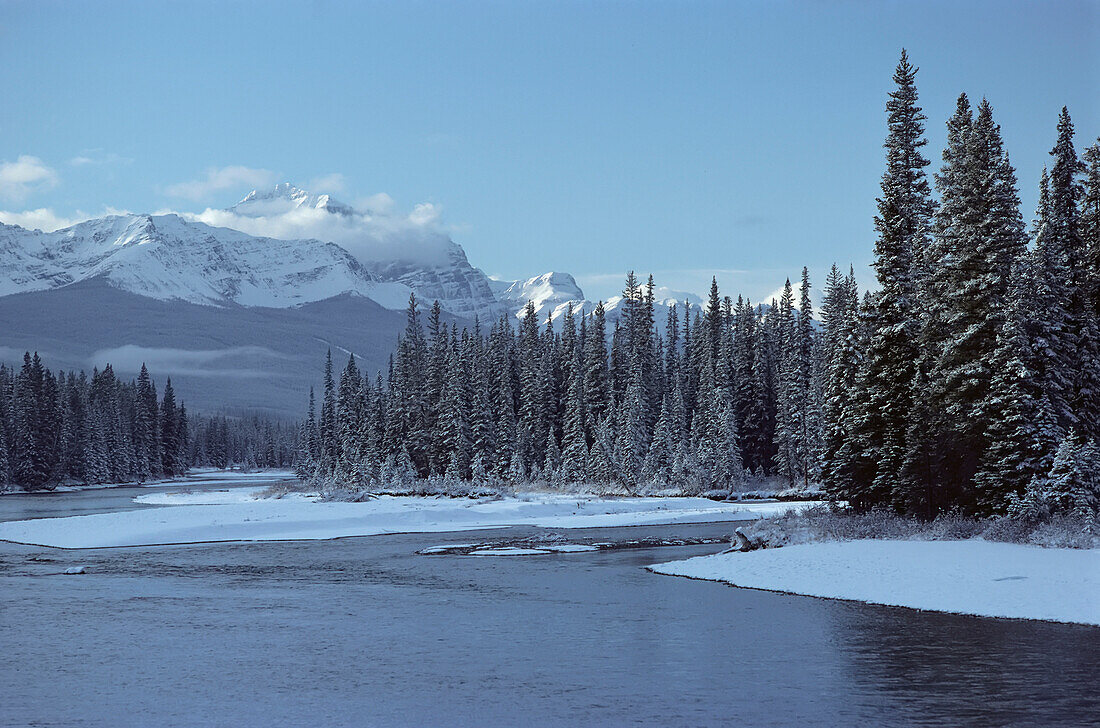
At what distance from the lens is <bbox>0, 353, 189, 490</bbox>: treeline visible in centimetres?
12212

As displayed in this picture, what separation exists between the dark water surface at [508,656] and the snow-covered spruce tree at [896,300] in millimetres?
12000

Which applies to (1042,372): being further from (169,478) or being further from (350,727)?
(169,478)

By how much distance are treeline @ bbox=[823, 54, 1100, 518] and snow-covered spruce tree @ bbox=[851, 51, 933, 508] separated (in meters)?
0.06

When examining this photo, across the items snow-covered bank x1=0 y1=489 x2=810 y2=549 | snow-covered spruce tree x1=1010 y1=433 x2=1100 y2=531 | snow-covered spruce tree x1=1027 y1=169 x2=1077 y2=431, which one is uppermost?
snow-covered spruce tree x1=1027 y1=169 x2=1077 y2=431

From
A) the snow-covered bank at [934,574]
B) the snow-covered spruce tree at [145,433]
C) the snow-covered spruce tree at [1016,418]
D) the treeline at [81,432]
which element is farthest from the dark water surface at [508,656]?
the snow-covered spruce tree at [145,433]

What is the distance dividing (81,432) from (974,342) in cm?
12735

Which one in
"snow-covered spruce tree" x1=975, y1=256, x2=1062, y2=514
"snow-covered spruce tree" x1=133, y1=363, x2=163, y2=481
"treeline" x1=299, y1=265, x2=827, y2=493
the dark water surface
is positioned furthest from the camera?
"snow-covered spruce tree" x1=133, y1=363, x2=163, y2=481

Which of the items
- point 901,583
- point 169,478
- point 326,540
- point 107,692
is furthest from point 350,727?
point 169,478

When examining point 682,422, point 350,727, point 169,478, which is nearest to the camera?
point 350,727

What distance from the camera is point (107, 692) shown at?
18844mm

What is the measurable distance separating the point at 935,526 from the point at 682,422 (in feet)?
199

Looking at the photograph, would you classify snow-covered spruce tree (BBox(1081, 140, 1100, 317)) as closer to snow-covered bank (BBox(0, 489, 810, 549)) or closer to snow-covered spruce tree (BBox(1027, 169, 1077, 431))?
snow-covered spruce tree (BBox(1027, 169, 1077, 431))

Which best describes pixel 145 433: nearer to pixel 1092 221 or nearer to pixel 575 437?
pixel 575 437

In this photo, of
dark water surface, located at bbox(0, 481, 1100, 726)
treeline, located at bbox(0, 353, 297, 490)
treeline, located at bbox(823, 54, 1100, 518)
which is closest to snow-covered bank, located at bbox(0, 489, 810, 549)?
dark water surface, located at bbox(0, 481, 1100, 726)
